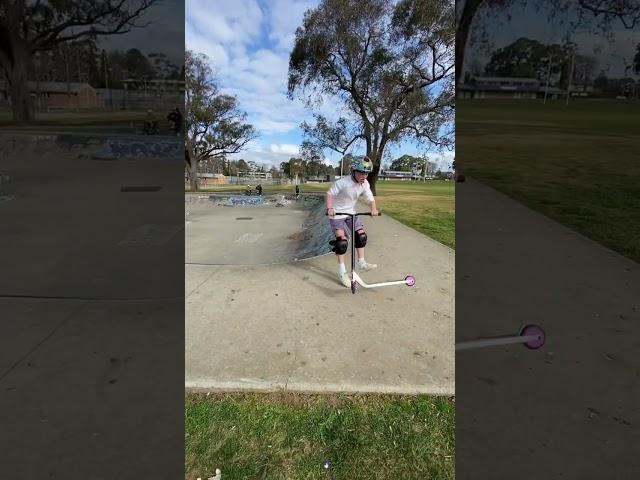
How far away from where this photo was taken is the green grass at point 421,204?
8.16m

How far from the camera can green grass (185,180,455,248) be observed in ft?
26.8

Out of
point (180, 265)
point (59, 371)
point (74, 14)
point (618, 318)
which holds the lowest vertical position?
point (59, 371)

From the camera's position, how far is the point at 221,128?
7.39 meters

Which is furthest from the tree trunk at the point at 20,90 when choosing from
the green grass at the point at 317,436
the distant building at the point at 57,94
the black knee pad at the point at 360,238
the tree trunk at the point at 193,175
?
the tree trunk at the point at 193,175

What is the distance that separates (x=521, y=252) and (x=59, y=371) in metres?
3.48

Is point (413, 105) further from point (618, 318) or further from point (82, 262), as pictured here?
point (82, 262)

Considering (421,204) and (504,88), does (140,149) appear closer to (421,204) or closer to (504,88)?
(504,88)

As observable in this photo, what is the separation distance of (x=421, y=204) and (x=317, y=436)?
1040 centimetres

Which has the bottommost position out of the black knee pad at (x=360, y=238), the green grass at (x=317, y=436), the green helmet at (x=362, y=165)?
the green grass at (x=317, y=436)

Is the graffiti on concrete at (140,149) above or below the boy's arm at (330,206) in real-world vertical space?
above

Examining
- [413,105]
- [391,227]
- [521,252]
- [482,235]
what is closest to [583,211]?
[521,252]

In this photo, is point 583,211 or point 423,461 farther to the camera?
point 583,211

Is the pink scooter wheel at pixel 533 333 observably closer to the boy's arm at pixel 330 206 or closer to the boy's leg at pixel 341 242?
the boy's leg at pixel 341 242

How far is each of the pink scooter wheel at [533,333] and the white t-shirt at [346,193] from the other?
2300mm
